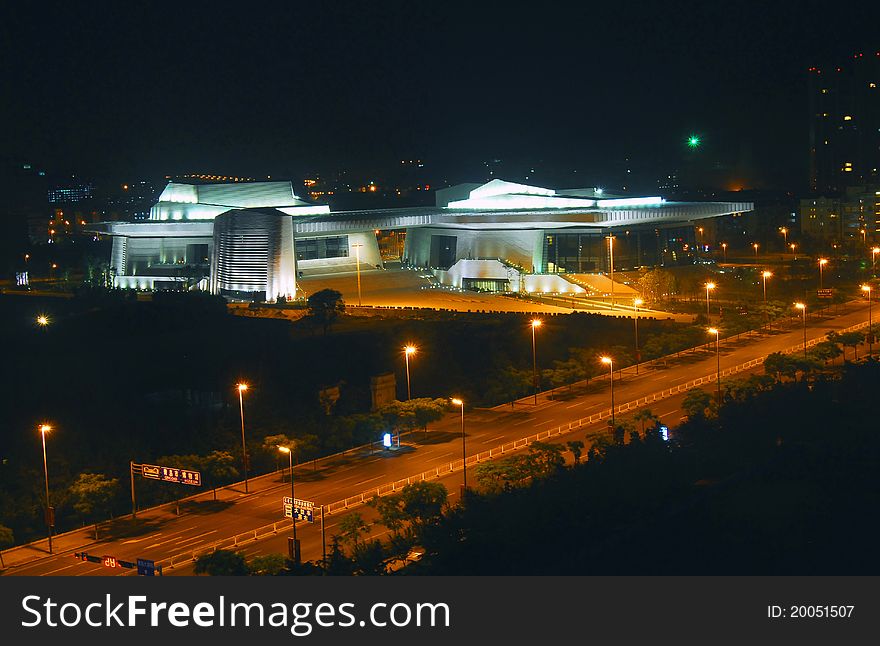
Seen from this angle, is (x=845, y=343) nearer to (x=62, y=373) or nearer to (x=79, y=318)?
(x=62, y=373)

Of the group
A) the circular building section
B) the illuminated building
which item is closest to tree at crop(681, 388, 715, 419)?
the illuminated building

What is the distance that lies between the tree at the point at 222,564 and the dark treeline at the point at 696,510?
2434 mm

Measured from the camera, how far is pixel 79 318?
42.3m

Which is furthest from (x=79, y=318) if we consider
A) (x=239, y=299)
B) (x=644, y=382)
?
(x=644, y=382)

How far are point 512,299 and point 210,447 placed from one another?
23701 mm

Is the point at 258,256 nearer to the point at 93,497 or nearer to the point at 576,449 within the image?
the point at 93,497

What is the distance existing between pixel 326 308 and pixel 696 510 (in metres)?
23.8

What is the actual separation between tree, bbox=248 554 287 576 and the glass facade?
3608 cm

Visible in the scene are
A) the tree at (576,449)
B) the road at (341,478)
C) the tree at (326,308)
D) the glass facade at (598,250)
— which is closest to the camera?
the road at (341,478)

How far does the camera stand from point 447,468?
22062 mm

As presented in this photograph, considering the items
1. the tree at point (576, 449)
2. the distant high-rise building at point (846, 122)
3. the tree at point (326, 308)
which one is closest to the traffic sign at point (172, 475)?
the tree at point (576, 449)

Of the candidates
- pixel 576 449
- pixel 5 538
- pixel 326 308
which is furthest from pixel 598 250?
pixel 5 538

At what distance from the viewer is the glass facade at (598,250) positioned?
5109 cm

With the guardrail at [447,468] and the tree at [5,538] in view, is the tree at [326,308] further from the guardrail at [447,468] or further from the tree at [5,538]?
the tree at [5,538]
